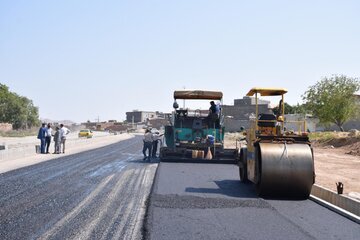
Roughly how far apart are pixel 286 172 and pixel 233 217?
263cm

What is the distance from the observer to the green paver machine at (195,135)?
19891 millimetres

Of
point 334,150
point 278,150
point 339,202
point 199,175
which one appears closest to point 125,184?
point 199,175

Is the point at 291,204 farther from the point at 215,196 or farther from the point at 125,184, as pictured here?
the point at 125,184

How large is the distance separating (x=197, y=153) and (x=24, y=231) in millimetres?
13134

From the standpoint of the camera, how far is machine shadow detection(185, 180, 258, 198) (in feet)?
35.8

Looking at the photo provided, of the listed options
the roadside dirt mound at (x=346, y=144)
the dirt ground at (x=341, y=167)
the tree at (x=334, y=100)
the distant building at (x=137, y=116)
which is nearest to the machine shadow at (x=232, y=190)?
the dirt ground at (x=341, y=167)

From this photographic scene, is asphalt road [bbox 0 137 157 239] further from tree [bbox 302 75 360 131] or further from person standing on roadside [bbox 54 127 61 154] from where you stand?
tree [bbox 302 75 360 131]

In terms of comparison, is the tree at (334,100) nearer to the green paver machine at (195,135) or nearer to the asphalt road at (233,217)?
the green paver machine at (195,135)

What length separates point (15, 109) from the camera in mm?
80750

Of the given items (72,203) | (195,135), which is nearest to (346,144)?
(195,135)

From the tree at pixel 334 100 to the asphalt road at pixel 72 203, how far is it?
3549 centimetres

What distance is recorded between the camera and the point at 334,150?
30.1m

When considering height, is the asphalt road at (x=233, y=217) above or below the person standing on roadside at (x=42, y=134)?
below

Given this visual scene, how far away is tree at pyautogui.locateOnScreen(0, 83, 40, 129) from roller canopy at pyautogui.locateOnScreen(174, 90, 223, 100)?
64108 mm
